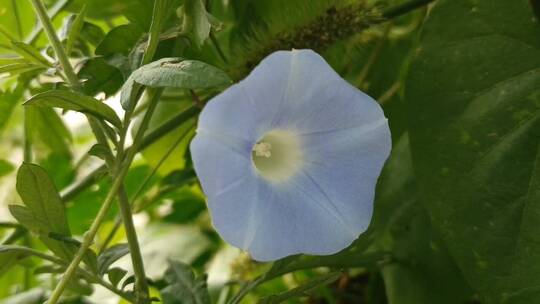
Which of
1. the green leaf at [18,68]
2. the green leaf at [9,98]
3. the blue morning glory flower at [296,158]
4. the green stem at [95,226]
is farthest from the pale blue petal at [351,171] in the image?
→ the green leaf at [9,98]

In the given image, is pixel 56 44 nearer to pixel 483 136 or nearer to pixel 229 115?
pixel 229 115

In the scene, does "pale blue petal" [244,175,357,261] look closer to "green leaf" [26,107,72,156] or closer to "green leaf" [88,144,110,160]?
"green leaf" [88,144,110,160]

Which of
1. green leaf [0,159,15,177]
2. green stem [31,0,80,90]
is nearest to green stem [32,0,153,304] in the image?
green stem [31,0,80,90]

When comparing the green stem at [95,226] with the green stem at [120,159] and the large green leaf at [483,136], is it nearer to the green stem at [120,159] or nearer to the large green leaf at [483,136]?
the green stem at [120,159]

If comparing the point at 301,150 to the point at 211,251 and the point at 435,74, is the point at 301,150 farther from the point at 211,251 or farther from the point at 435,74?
the point at 211,251

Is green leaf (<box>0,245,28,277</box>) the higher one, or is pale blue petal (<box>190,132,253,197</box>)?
pale blue petal (<box>190,132,253,197</box>)

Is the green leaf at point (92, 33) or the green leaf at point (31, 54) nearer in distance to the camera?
the green leaf at point (31, 54)

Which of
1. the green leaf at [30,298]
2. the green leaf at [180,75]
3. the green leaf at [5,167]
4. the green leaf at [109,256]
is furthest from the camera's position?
the green leaf at [5,167]
